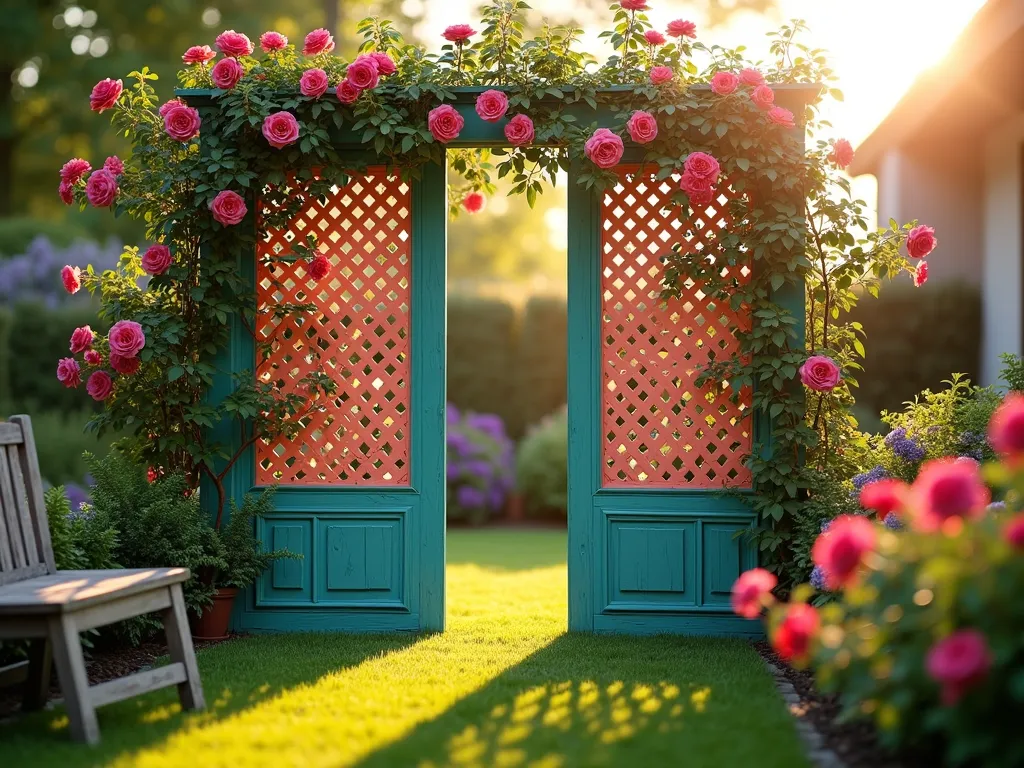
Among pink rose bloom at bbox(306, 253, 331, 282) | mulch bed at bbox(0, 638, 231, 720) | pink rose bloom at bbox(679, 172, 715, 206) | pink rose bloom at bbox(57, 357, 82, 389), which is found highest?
pink rose bloom at bbox(679, 172, 715, 206)

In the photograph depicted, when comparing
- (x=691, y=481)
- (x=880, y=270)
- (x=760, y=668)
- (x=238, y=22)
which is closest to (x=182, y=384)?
(x=691, y=481)

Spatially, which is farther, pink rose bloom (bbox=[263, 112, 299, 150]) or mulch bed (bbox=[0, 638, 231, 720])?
pink rose bloom (bbox=[263, 112, 299, 150])

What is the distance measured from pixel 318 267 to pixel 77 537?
157cm

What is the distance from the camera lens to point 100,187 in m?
4.86

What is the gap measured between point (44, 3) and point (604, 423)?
14.9 metres

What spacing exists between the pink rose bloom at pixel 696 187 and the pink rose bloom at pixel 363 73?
1.39 m

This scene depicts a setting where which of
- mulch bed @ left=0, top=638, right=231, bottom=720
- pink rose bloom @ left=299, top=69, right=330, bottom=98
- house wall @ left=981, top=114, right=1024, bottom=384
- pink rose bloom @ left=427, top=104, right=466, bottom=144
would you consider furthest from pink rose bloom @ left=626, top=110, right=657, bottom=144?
house wall @ left=981, top=114, right=1024, bottom=384

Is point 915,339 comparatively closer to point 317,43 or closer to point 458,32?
point 458,32

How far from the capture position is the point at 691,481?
5016mm

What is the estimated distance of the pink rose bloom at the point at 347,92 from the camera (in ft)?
15.5

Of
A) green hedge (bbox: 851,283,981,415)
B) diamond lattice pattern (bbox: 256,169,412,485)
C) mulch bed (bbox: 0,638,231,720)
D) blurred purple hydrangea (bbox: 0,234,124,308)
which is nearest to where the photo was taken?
mulch bed (bbox: 0,638,231,720)

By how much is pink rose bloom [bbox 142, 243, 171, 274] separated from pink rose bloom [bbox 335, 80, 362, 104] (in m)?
1.03

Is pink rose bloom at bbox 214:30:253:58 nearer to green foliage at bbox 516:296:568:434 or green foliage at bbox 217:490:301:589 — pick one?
green foliage at bbox 217:490:301:589

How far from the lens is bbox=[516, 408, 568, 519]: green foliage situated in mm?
10211
